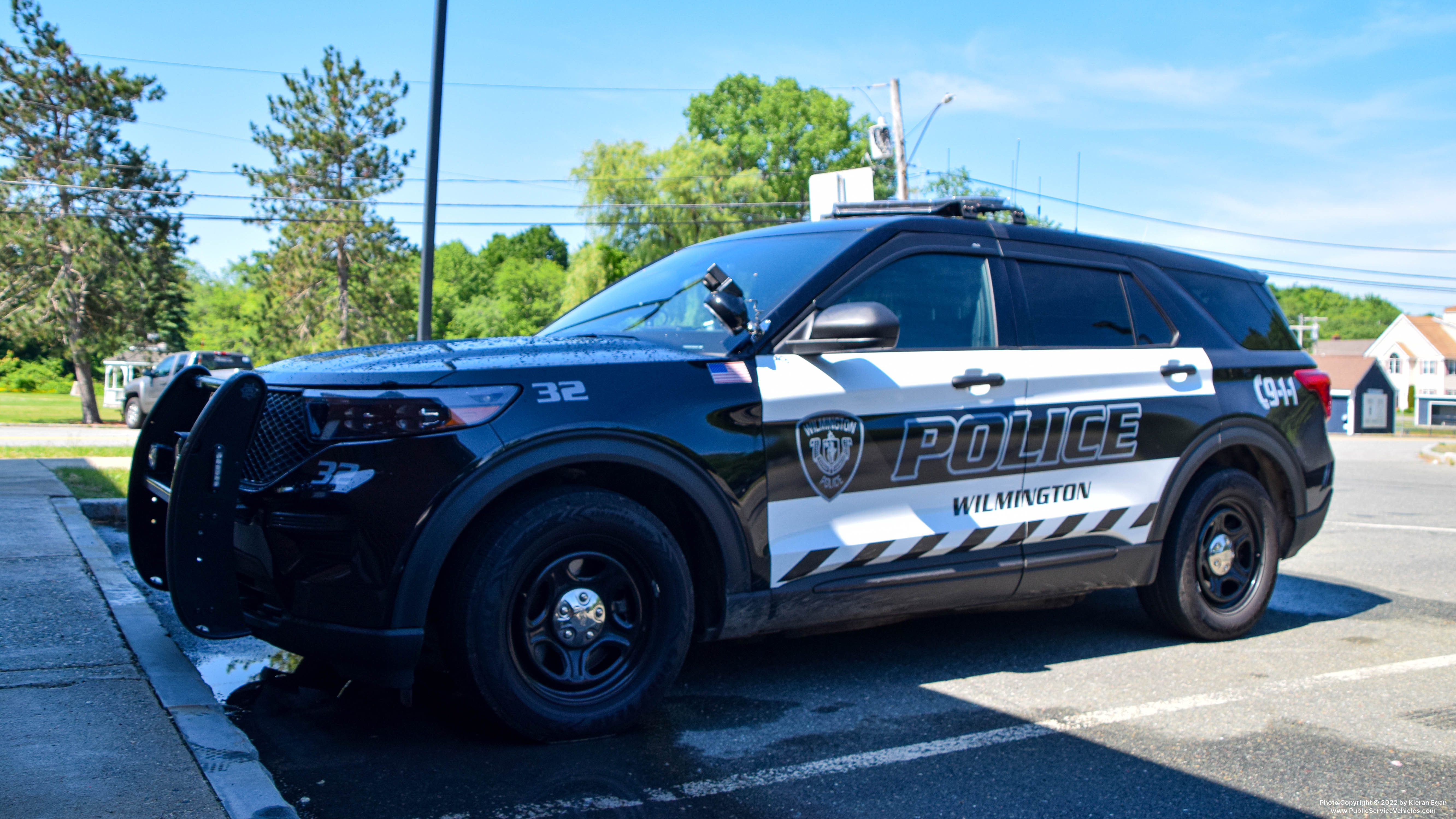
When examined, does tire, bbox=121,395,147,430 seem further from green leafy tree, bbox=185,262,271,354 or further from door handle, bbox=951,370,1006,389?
door handle, bbox=951,370,1006,389

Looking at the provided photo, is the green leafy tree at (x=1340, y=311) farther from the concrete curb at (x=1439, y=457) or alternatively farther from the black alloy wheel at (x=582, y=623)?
the black alloy wheel at (x=582, y=623)

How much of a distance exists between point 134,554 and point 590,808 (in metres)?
2.22

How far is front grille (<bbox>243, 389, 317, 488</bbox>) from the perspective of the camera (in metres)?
3.33

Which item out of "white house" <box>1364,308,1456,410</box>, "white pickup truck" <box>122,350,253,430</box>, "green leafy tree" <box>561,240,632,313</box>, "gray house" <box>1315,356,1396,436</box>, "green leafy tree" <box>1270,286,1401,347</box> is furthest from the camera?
"green leafy tree" <box>1270,286,1401,347</box>

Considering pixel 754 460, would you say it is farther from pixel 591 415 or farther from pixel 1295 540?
pixel 1295 540

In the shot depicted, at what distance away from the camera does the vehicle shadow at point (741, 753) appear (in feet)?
10.3

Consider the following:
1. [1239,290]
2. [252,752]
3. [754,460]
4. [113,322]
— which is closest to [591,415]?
[754,460]

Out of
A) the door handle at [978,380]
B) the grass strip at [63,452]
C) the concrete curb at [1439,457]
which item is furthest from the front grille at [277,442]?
the concrete curb at [1439,457]

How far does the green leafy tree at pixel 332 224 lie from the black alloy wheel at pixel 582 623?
38.1m

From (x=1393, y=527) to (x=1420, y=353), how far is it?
3684 inches

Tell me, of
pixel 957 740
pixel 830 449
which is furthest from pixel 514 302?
pixel 957 740

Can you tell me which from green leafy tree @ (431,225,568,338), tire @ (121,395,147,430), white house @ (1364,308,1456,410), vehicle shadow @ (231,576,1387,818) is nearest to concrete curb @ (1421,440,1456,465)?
vehicle shadow @ (231,576,1387,818)

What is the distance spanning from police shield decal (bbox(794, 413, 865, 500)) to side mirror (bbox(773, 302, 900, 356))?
0.24m

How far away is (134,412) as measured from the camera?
27.4m
